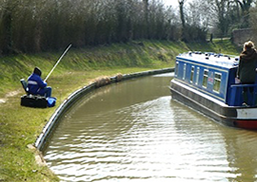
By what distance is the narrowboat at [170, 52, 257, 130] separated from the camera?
11164mm

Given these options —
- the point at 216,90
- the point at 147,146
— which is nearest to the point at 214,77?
the point at 216,90

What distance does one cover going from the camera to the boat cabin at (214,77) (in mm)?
11383

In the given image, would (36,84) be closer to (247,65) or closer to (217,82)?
(217,82)

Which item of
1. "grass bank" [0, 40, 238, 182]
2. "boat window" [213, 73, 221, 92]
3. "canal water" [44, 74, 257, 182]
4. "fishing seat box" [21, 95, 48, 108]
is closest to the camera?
"grass bank" [0, 40, 238, 182]

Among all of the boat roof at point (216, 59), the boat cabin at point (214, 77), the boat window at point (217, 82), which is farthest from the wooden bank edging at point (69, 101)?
the boat window at point (217, 82)

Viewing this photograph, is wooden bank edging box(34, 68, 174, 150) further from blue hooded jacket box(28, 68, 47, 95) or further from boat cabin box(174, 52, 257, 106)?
boat cabin box(174, 52, 257, 106)

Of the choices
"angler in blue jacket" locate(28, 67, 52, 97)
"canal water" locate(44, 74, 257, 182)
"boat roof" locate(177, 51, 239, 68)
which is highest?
"boat roof" locate(177, 51, 239, 68)

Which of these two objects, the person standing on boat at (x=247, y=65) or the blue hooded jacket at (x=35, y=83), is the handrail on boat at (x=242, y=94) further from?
the blue hooded jacket at (x=35, y=83)

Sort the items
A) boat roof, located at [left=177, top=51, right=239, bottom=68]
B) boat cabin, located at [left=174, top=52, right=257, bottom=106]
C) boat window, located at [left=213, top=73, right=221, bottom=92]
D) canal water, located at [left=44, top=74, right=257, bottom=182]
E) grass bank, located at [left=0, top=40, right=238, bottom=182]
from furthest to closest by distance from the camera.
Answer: boat window, located at [left=213, top=73, right=221, bottom=92]
boat roof, located at [left=177, top=51, right=239, bottom=68]
boat cabin, located at [left=174, top=52, right=257, bottom=106]
canal water, located at [left=44, top=74, right=257, bottom=182]
grass bank, located at [left=0, top=40, right=238, bottom=182]

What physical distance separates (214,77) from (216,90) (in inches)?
21.4

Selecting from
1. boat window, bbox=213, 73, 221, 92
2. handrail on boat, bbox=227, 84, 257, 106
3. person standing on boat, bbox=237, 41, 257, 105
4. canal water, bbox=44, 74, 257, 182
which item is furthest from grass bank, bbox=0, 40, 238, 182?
person standing on boat, bbox=237, 41, 257, 105

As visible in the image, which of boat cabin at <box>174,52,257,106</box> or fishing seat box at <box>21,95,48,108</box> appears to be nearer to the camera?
boat cabin at <box>174,52,257,106</box>

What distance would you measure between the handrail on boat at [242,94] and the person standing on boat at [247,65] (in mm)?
38

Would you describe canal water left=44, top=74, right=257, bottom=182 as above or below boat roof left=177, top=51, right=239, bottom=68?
below
